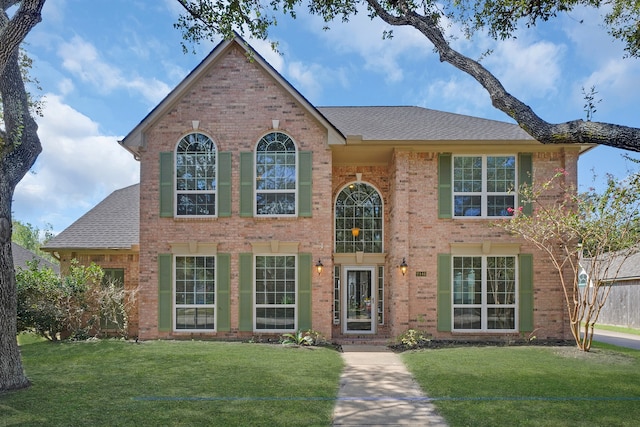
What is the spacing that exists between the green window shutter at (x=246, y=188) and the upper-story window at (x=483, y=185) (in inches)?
218

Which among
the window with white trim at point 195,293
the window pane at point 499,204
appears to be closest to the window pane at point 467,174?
the window pane at point 499,204

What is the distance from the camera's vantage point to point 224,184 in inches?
536

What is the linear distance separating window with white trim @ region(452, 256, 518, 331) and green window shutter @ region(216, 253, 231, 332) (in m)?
6.05

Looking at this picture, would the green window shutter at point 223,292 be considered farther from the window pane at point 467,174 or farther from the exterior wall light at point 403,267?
the window pane at point 467,174

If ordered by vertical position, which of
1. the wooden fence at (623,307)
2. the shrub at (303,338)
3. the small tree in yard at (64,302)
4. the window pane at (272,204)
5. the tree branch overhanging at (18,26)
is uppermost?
the tree branch overhanging at (18,26)

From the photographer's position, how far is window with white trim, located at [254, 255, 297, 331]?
13.4 metres

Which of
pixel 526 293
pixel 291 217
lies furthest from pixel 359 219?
pixel 526 293

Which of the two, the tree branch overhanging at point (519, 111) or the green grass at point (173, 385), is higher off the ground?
the tree branch overhanging at point (519, 111)

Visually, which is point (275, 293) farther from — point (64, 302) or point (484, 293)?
point (484, 293)

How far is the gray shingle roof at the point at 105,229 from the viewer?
1538 centimetres

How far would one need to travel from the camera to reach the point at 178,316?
13.5m

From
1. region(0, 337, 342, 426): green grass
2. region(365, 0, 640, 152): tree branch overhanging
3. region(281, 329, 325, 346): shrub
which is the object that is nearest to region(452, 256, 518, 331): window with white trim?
region(281, 329, 325, 346): shrub

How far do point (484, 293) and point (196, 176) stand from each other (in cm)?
839

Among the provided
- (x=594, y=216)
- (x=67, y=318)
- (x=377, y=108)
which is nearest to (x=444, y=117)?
(x=377, y=108)
